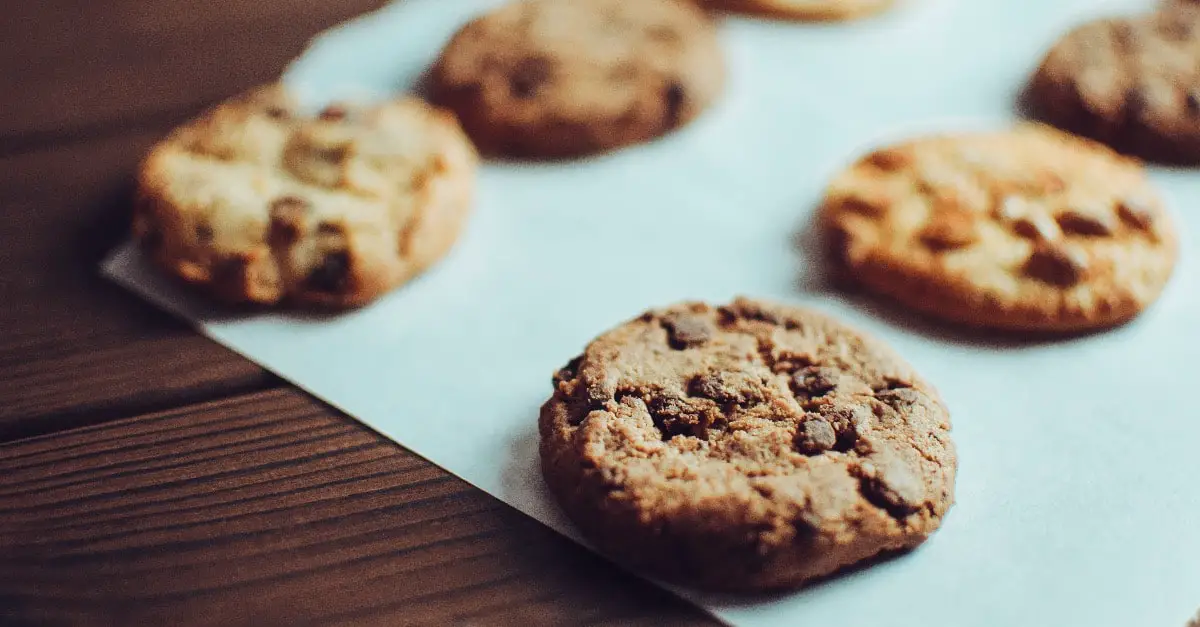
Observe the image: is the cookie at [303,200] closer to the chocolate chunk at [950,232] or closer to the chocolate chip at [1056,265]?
the chocolate chunk at [950,232]

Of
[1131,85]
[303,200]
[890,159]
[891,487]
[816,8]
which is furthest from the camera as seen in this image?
[816,8]

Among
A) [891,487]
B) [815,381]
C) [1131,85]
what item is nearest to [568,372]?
[815,381]

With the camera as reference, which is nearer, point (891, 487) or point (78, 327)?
point (891, 487)

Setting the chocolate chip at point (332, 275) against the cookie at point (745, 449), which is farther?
the chocolate chip at point (332, 275)

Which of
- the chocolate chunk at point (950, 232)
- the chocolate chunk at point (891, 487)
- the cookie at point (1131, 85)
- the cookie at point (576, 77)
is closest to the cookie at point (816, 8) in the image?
the cookie at point (576, 77)

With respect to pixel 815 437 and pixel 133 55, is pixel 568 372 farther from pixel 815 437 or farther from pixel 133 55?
pixel 133 55

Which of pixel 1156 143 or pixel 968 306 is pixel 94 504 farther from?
pixel 1156 143
